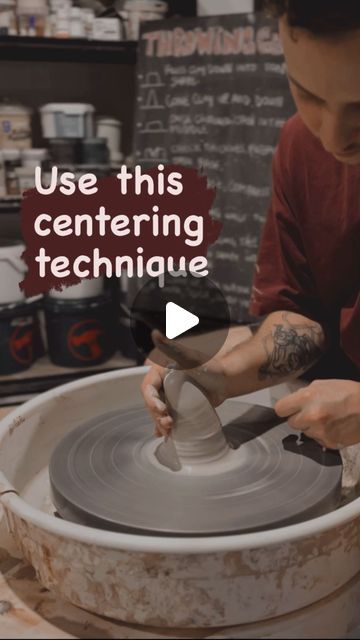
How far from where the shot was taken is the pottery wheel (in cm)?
89

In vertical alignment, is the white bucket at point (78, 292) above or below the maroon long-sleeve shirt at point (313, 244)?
below

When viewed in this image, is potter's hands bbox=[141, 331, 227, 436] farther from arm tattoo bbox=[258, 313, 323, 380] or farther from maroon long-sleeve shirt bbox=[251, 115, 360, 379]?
maroon long-sleeve shirt bbox=[251, 115, 360, 379]

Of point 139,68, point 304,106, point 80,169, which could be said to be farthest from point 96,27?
point 304,106

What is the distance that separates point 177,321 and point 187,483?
25 centimetres

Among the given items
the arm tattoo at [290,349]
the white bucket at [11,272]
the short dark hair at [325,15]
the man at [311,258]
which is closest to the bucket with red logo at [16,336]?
the white bucket at [11,272]

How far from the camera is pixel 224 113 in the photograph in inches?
102

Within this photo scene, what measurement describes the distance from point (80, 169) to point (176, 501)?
212 cm

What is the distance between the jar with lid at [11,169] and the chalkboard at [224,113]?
54 centimetres

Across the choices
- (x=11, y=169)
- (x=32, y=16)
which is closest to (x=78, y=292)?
(x=11, y=169)

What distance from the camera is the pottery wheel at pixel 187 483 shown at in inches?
35.2

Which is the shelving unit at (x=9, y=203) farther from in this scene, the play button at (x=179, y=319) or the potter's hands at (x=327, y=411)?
the potter's hands at (x=327, y=411)

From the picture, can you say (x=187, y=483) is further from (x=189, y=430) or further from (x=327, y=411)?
(x=327, y=411)

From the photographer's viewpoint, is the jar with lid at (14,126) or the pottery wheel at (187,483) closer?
the pottery wheel at (187,483)

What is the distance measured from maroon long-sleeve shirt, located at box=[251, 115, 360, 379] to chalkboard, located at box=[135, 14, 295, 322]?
1107mm
